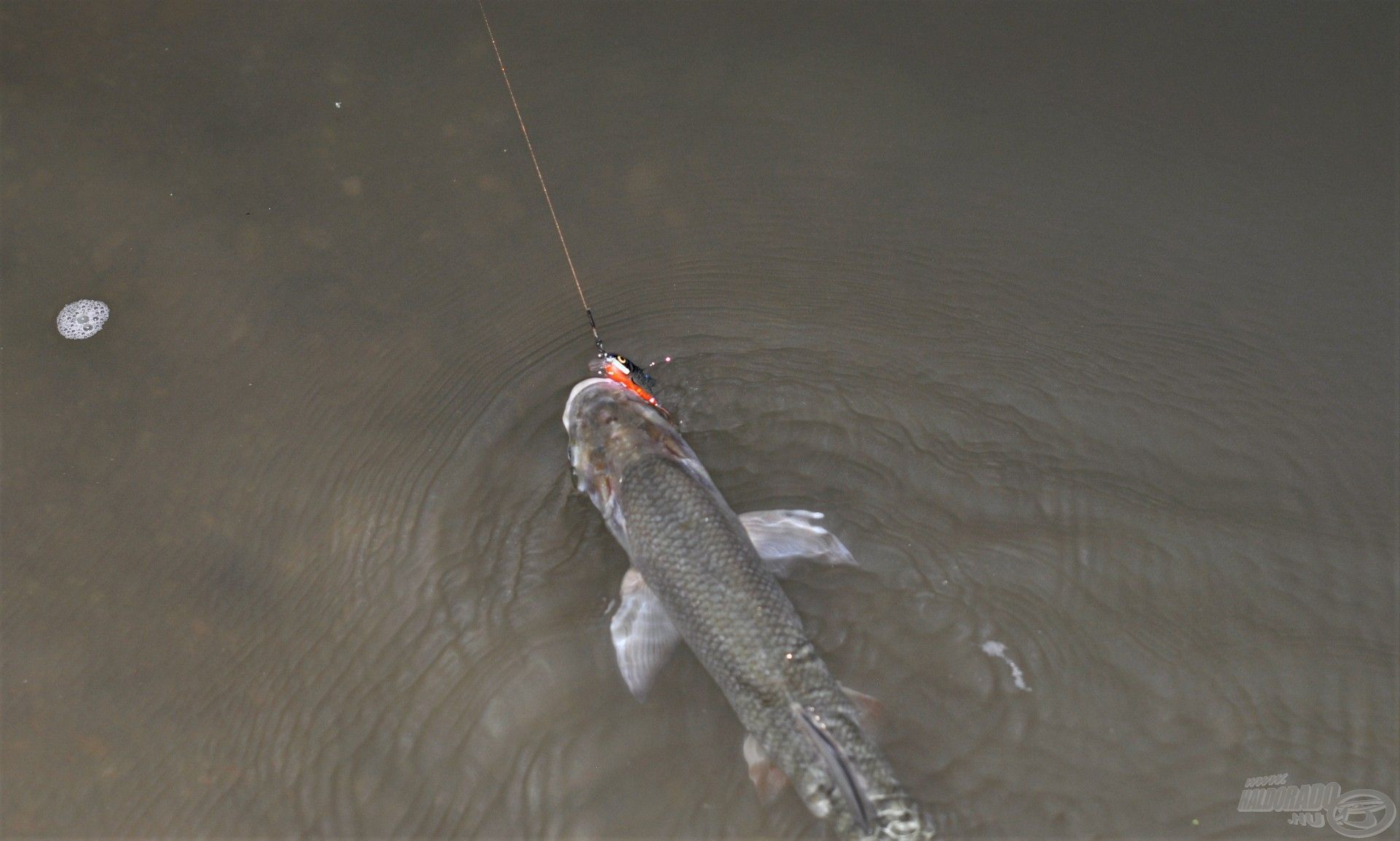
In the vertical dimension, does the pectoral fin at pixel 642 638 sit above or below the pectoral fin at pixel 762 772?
above

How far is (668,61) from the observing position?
20.9 feet

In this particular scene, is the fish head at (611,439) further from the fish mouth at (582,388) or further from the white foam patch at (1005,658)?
the white foam patch at (1005,658)

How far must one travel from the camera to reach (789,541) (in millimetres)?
4641

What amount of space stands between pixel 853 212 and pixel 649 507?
2.73m

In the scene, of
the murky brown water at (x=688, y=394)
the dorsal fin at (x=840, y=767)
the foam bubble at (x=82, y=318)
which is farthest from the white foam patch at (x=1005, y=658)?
the foam bubble at (x=82, y=318)

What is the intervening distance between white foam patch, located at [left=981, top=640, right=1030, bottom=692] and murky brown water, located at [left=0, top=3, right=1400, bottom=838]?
64 mm

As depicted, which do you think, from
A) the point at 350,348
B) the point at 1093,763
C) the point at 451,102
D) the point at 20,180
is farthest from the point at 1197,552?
the point at 20,180

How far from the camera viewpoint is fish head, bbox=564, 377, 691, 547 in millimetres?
4562

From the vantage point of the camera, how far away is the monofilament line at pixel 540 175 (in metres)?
5.56
